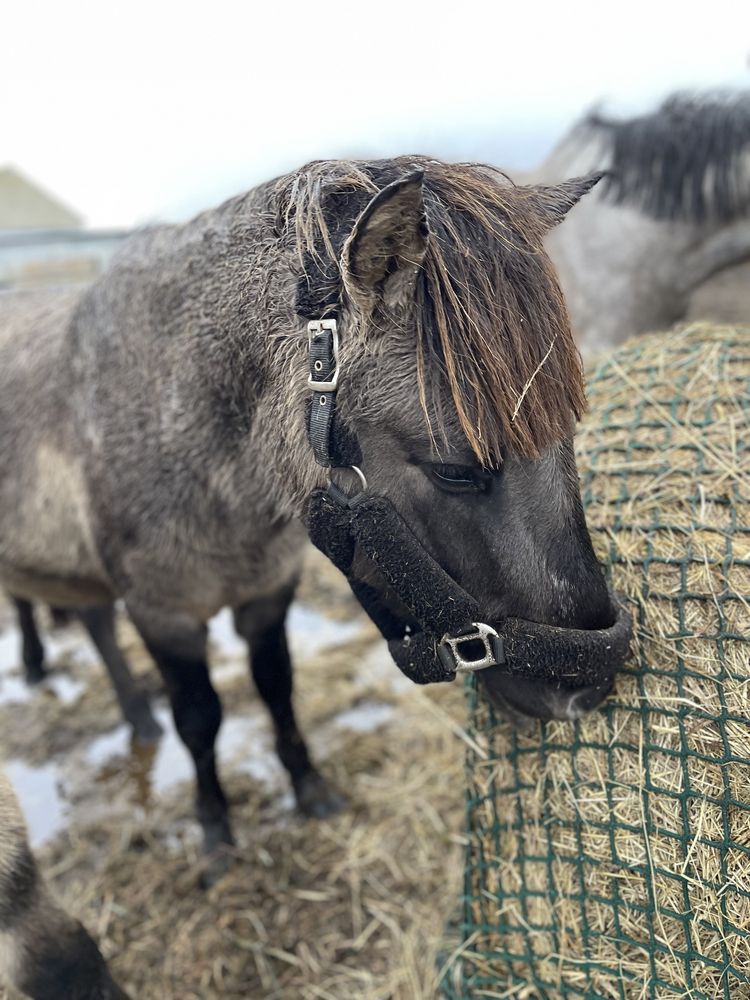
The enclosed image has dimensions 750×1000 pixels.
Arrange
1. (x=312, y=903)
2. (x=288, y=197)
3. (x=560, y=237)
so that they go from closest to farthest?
1. (x=288, y=197)
2. (x=312, y=903)
3. (x=560, y=237)

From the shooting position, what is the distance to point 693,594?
1.69 metres

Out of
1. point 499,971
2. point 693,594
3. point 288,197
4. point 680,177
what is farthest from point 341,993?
point 680,177

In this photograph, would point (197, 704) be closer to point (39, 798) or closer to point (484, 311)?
point (39, 798)

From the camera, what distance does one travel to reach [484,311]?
4.86 feet

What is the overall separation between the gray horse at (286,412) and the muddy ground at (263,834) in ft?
0.92

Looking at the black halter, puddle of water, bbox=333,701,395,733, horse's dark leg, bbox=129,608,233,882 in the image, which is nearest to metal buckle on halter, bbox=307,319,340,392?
the black halter

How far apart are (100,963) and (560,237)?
4.55m

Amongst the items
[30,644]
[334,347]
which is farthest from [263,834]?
[334,347]

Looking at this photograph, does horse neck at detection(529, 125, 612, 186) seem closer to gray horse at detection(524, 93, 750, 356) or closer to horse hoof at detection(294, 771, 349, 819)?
gray horse at detection(524, 93, 750, 356)

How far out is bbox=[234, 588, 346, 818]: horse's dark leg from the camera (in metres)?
2.81

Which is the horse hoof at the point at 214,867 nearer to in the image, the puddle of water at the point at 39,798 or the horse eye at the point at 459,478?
the puddle of water at the point at 39,798

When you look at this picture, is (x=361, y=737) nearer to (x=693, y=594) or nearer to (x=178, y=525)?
(x=178, y=525)

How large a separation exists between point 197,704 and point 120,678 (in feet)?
4.18

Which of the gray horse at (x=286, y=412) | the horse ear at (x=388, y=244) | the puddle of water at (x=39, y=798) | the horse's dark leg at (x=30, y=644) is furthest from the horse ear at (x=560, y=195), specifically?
the horse's dark leg at (x=30, y=644)
